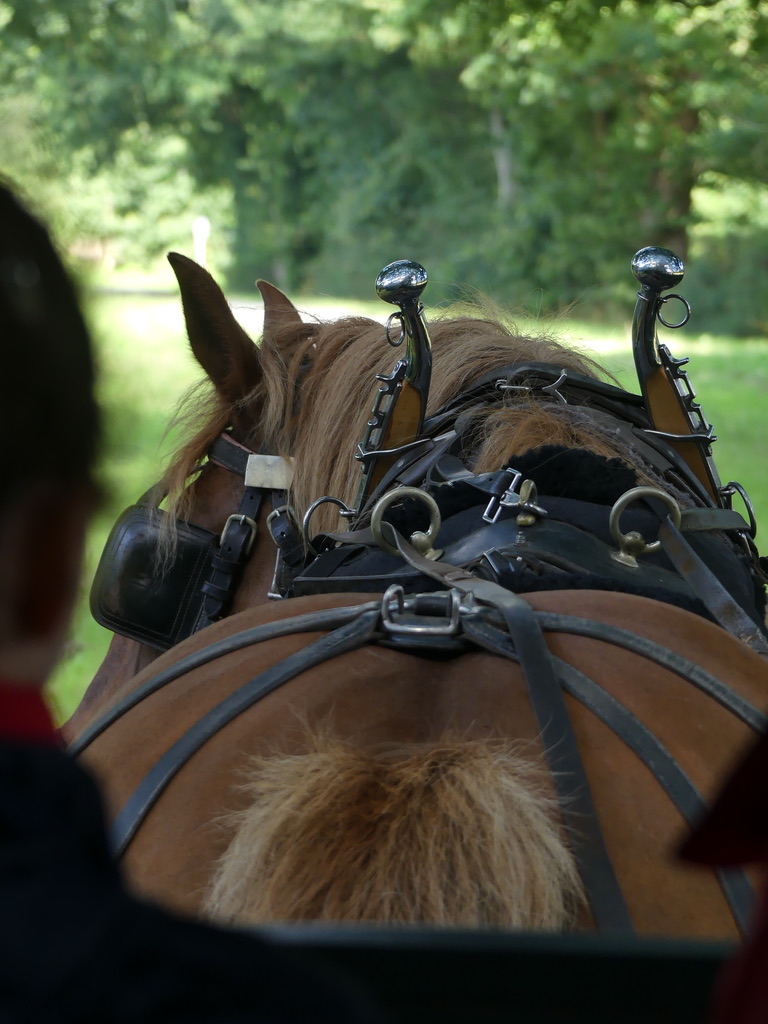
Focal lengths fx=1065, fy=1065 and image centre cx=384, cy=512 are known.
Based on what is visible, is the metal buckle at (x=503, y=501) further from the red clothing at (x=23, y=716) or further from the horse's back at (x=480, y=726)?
the red clothing at (x=23, y=716)

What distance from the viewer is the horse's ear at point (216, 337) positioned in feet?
5.75

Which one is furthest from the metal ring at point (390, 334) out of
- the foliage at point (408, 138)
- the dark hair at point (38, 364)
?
the foliage at point (408, 138)

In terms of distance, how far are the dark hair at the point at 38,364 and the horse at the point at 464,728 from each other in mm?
495

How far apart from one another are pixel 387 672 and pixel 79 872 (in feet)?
2.02

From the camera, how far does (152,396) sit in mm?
678

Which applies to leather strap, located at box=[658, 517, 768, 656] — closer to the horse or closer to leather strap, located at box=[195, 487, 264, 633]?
the horse

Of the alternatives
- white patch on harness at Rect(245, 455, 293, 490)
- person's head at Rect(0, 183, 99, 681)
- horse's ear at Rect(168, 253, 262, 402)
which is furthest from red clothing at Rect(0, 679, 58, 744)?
horse's ear at Rect(168, 253, 262, 402)

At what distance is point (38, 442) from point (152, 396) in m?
0.25

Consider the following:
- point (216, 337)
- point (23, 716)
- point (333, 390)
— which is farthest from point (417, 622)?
point (216, 337)

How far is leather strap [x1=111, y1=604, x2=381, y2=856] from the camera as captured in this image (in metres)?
0.97

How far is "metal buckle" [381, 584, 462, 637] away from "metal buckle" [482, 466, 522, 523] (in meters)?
0.24

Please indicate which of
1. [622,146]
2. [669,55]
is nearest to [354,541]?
[669,55]

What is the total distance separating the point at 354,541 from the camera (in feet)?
4.19

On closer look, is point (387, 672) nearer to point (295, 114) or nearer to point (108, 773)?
point (108, 773)
